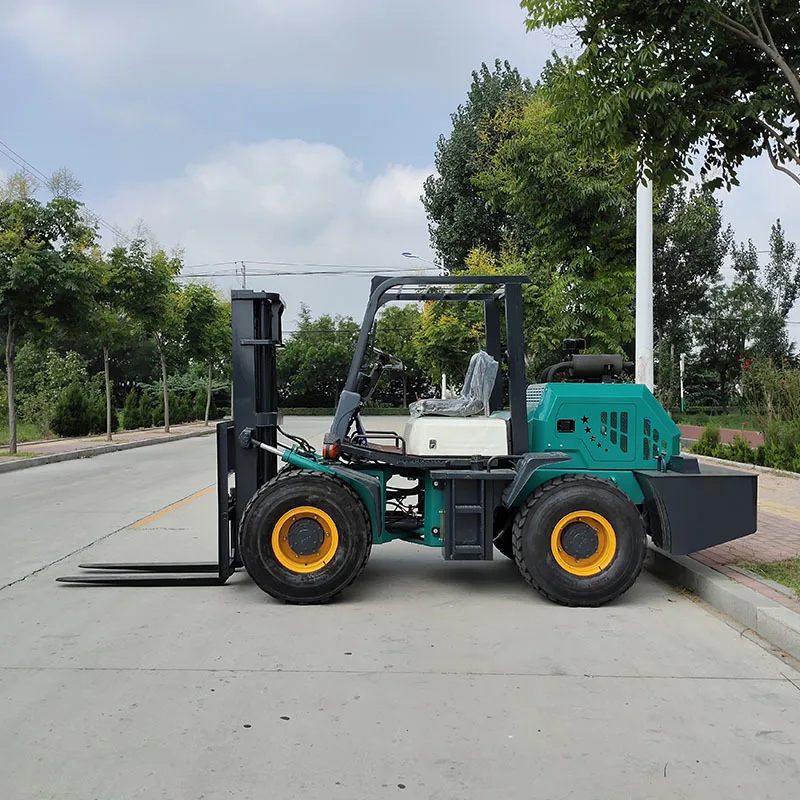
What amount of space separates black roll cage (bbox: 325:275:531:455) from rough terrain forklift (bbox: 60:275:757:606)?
0.5 inches

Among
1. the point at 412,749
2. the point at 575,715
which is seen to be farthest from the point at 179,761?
the point at 575,715

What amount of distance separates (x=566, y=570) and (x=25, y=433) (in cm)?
2758

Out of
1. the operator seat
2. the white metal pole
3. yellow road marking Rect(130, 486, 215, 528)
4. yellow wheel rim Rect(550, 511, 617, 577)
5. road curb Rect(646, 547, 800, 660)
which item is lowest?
yellow road marking Rect(130, 486, 215, 528)

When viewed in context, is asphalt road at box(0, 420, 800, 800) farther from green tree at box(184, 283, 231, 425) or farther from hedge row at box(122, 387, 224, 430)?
green tree at box(184, 283, 231, 425)

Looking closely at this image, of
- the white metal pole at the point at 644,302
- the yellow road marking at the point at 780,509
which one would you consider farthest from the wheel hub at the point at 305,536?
the white metal pole at the point at 644,302

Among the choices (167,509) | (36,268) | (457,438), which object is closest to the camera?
(457,438)

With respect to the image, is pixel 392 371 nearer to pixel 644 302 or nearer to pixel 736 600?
pixel 736 600

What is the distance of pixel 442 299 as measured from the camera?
7336 mm

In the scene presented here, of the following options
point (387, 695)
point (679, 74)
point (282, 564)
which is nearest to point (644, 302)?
point (679, 74)

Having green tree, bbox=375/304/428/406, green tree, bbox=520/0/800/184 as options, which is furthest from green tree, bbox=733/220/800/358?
green tree, bbox=520/0/800/184

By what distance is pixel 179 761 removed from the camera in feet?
13.1

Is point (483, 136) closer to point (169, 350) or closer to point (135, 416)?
point (169, 350)

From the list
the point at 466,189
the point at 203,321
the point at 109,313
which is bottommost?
the point at 109,313

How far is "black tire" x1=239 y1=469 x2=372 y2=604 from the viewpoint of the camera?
683cm
